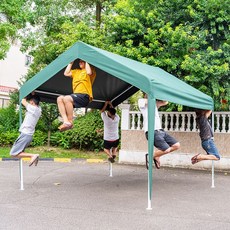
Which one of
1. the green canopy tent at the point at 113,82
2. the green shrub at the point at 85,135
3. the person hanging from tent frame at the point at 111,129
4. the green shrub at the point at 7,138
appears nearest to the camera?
the green canopy tent at the point at 113,82

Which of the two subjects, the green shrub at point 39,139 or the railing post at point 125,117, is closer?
the railing post at point 125,117

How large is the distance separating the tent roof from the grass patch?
498 centimetres

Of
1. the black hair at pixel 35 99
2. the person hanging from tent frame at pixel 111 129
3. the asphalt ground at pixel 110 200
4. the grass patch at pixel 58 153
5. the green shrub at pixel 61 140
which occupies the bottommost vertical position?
the asphalt ground at pixel 110 200

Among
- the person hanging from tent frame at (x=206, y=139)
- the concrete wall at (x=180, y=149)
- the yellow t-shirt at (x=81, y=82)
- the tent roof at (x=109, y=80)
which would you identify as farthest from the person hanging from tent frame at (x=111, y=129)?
the concrete wall at (x=180, y=149)

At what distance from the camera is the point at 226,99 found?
11.0 metres

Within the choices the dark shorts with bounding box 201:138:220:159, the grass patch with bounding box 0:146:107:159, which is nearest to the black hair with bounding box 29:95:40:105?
the dark shorts with bounding box 201:138:220:159

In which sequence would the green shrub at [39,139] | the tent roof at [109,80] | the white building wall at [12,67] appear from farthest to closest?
the white building wall at [12,67] < the green shrub at [39,139] < the tent roof at [109,80]

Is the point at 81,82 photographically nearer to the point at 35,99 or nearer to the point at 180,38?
the point at 35,99

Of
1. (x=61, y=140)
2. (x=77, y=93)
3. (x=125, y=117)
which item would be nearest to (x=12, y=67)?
(x=61, y=140)

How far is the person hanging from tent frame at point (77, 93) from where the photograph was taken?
22.2 feet

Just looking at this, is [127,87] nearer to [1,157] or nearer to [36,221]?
[36,221]

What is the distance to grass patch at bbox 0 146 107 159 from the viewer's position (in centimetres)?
1398

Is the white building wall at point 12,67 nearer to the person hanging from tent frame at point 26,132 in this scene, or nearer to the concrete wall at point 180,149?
the concrete wall at point 180,149

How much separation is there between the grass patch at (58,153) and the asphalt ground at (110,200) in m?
3.06
